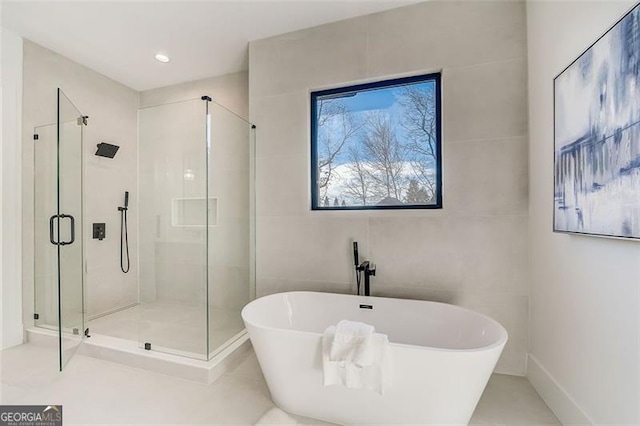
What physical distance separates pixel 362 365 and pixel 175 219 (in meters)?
1.84

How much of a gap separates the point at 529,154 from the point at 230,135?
7.68 feet

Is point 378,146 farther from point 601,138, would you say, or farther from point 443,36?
point 601,138

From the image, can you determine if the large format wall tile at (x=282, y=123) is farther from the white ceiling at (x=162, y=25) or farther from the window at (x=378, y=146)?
the white ceiling at (x=162, y=25)

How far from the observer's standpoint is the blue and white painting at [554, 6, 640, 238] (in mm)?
1057

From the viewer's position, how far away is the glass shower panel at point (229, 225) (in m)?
2.22

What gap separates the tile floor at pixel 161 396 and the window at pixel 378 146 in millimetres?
1338

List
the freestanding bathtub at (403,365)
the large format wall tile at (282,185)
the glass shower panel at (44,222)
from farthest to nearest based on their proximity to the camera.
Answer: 1. the large format wall tile at (282,185)
2. the glass shower panel at (44,222)
3. the freestanding bathtub at (403,365)

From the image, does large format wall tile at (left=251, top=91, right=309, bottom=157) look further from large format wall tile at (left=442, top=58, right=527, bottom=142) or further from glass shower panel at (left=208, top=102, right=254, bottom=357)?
large format wall tile at (left=442, top=58, right=527, bottom=142)

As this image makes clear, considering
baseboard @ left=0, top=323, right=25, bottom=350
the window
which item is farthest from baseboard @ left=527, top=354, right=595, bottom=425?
baseboard @ left=0, top=323, right=25, bottom=350

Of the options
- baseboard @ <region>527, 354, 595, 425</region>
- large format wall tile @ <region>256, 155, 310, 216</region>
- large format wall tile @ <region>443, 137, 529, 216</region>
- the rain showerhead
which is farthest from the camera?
the rain showerhead

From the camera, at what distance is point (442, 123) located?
6.77 ft

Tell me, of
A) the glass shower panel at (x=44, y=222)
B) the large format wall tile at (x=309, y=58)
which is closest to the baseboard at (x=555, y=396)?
the large format wall tile at (x=309, y=58)

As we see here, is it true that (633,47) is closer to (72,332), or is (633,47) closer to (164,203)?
(164,203)

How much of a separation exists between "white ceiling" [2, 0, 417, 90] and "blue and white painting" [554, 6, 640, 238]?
1434 millimetres
